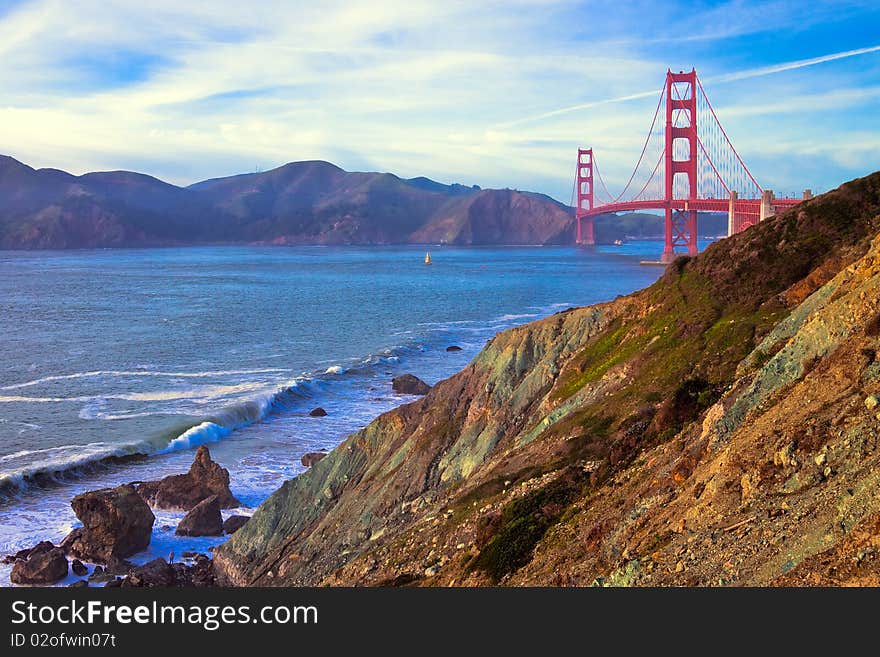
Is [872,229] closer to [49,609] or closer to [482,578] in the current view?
[482,578]

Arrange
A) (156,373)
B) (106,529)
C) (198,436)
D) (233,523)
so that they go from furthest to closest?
(156,373), (198,436), (233,523), (106,529)

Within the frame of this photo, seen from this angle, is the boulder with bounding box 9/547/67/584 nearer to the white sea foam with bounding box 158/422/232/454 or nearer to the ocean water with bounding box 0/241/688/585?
the ocean water with bounding box 0/241/688/585

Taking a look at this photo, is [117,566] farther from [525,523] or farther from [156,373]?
[156,373]

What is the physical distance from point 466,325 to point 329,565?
5307 cm

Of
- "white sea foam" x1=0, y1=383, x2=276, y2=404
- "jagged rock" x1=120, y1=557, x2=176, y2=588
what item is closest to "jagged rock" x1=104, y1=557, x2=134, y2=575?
"jagged rock" x1=120, y1=557, x2=176, y2=588

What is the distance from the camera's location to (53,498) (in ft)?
89.1

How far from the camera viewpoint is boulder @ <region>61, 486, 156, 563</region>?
2225cm

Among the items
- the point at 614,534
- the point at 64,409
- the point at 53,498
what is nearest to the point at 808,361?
the point at 614,534

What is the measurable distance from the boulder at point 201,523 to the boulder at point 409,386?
1761cm

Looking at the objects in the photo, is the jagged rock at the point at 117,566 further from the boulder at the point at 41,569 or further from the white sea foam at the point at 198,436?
the white sea foam at the point at 198,436

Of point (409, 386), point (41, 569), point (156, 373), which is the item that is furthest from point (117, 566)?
point (156, 373)

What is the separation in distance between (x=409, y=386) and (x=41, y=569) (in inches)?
877

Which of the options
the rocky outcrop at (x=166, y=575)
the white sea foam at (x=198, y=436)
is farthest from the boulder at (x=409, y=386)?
the rocky outcrop at (x=166, y=575)

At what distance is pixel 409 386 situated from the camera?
41.3 metres
